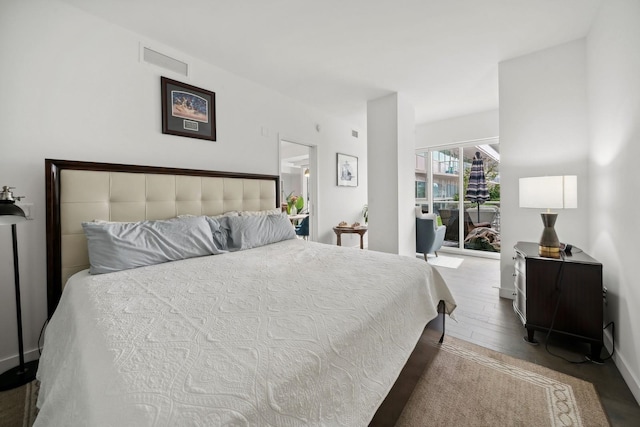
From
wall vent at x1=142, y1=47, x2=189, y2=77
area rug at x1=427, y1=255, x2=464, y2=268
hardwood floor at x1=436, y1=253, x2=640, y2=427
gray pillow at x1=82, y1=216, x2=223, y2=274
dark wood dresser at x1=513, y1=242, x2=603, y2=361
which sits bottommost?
hardwood floor at x1=436, y1=253, x2=640, y2=427

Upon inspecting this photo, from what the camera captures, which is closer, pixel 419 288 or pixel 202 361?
pixel 202 361

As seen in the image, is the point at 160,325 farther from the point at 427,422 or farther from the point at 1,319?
the point at 1,319

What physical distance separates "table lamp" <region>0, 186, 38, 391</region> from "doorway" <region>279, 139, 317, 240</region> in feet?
8.25

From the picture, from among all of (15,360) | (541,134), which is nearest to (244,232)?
(15,360)

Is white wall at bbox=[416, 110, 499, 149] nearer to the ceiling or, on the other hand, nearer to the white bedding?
the ceiling

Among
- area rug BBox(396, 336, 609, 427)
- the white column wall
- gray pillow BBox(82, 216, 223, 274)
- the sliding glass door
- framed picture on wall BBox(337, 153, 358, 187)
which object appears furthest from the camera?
the sliding glass door

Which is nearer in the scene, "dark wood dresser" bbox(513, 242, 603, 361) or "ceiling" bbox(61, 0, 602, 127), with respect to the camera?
"dark wood dresser" bbox(513, 242, 603, 361)

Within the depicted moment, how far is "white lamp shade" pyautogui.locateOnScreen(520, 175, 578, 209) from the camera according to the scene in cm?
206

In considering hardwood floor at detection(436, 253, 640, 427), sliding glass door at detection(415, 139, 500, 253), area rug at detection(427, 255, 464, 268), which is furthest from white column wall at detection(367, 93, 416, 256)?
sliding glass door at detection(415, 139, 500, 253)

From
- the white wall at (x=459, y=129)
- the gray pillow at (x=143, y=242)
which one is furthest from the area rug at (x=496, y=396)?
the white wall at (x=459, y=129)

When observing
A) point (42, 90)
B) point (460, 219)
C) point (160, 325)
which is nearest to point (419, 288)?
point (160, 325)

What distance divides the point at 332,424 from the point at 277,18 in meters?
2.72

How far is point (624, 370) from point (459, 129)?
14.2ft

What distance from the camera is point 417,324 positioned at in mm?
1521
